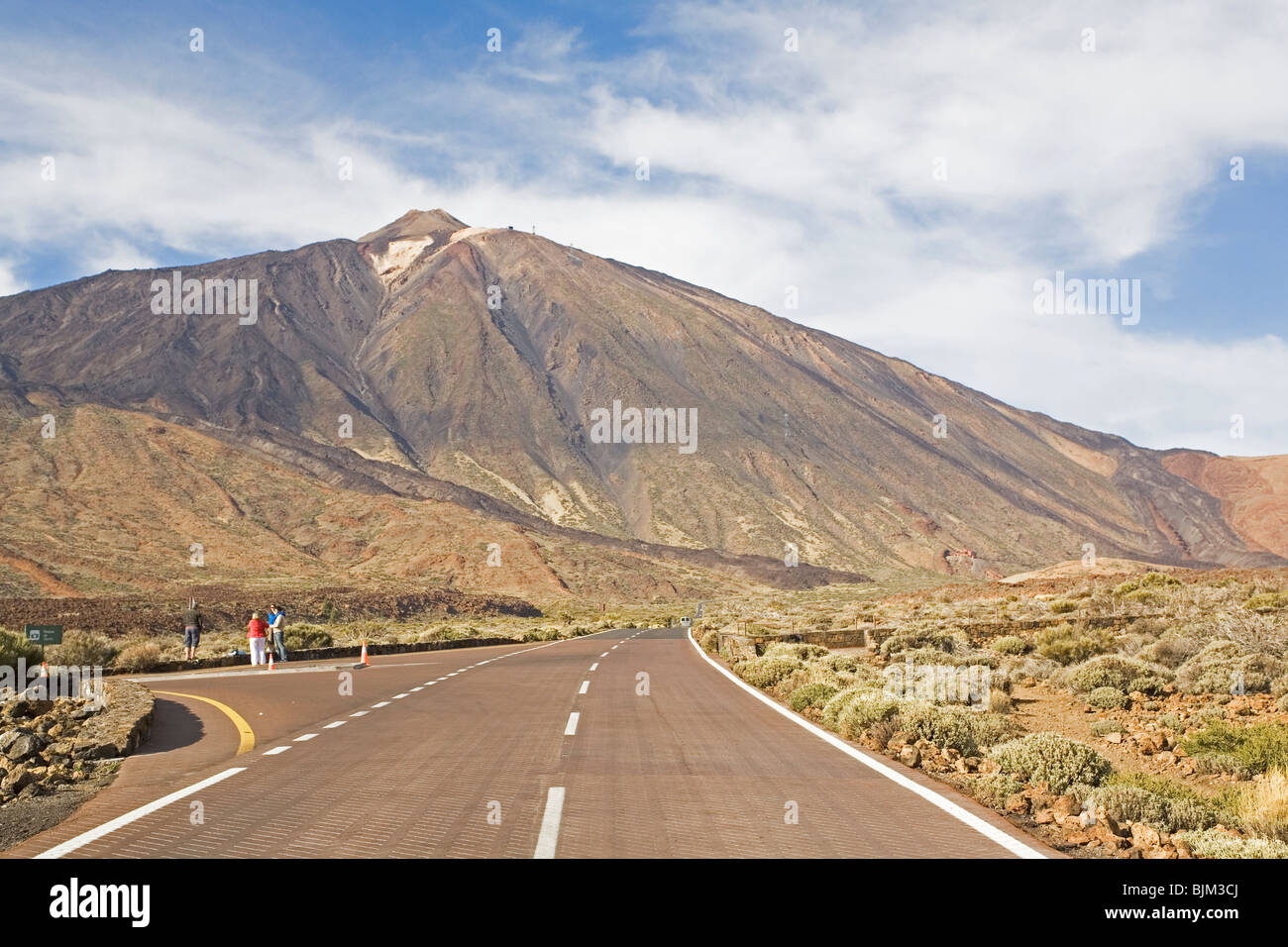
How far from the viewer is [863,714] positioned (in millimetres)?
12641

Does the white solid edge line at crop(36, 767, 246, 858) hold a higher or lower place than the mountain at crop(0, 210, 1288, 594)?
lower

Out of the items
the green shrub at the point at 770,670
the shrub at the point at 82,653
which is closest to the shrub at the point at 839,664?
the green shrub at the point at 770,670

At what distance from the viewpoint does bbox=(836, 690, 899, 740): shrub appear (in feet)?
41.0

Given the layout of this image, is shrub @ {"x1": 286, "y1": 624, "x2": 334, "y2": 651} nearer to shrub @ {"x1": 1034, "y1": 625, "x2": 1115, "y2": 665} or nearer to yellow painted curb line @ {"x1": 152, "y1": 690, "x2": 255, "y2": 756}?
yellow painted curb line @ {"x1": 152, "y1": 690, "x2": 255, "y2": 756}

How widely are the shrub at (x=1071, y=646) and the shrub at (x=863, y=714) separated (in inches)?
389

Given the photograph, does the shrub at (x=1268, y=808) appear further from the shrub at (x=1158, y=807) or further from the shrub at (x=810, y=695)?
the shrub at (x=810, y=695)

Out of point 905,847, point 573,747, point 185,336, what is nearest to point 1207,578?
point 573,747

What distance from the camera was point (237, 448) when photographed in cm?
11756

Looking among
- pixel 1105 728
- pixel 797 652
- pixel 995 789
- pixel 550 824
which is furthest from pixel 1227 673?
pixel 550 824

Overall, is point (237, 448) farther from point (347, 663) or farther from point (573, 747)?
point (573, 747)

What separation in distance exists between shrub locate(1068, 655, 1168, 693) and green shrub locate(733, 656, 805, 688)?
201 inches

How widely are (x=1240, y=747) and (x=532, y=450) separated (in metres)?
147

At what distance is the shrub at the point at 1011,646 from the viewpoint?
78.3ft

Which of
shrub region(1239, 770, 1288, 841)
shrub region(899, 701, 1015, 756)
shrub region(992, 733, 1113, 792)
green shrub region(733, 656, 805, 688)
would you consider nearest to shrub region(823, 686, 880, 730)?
shrub region(899, 701, 1015, 756)
